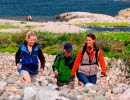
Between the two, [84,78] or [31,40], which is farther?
[84,78]

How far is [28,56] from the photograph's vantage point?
33.6ft

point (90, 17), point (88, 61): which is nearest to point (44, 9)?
point (90, 17)

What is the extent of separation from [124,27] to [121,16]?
2424cm

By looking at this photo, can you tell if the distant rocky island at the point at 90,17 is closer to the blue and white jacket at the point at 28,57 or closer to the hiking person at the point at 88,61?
the hiking person at the point at 88,61

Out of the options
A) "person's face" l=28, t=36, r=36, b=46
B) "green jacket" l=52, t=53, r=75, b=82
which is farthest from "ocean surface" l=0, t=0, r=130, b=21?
"person's face" l=28, t=36, r=36, b=46

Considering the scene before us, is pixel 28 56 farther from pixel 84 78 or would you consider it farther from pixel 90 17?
pixel 90 17

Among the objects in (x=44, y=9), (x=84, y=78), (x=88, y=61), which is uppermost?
(x=44, y=9)

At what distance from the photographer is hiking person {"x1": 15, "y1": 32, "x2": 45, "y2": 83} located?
1009 cm

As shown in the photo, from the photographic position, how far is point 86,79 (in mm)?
10414

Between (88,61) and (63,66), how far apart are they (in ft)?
1.97

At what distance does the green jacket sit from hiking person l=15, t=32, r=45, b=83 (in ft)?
1.52

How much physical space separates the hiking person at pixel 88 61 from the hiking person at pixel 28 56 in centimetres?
96

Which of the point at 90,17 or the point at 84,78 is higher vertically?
the point at 90,17

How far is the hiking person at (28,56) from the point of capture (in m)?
10.1
